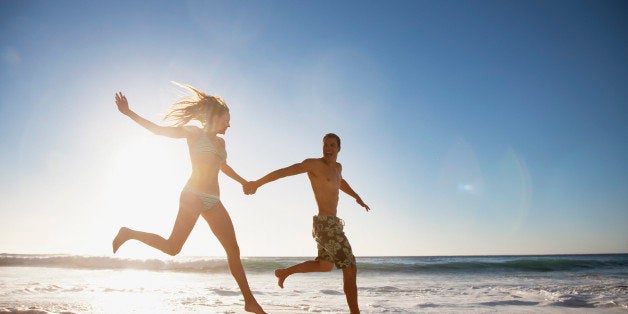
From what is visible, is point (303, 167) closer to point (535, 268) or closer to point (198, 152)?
point (198, 152)

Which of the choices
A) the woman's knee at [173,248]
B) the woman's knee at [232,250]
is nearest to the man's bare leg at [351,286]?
the woman's knee at [232,250]

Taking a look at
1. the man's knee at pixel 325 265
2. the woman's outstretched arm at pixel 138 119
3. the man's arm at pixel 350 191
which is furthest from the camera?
the man's arm at pixel 350 191

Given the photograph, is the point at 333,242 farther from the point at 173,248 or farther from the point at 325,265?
the point at 173,248

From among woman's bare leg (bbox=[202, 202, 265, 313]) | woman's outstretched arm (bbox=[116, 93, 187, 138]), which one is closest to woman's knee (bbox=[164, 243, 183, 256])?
woman's bare leg (bbox=[202, 202, 265, 313])

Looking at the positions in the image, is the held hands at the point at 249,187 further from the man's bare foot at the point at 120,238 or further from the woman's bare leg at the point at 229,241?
the man's bare foot at the point at 120,238

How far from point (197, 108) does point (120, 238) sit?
1539mm

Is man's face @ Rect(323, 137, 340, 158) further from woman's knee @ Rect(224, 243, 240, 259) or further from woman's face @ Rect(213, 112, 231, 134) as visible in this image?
woman's knee @ Rect(224, 243, 240, 259)

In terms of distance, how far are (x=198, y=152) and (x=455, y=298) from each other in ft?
22.1

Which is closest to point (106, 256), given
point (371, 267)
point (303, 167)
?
point (371, 267)

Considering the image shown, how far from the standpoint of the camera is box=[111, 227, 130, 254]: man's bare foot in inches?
146

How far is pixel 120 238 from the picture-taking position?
376cm

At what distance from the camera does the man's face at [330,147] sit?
4910 mm

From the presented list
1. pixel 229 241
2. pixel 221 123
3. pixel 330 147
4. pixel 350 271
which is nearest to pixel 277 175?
pixel 330 147

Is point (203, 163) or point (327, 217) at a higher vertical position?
point (203, 163)
